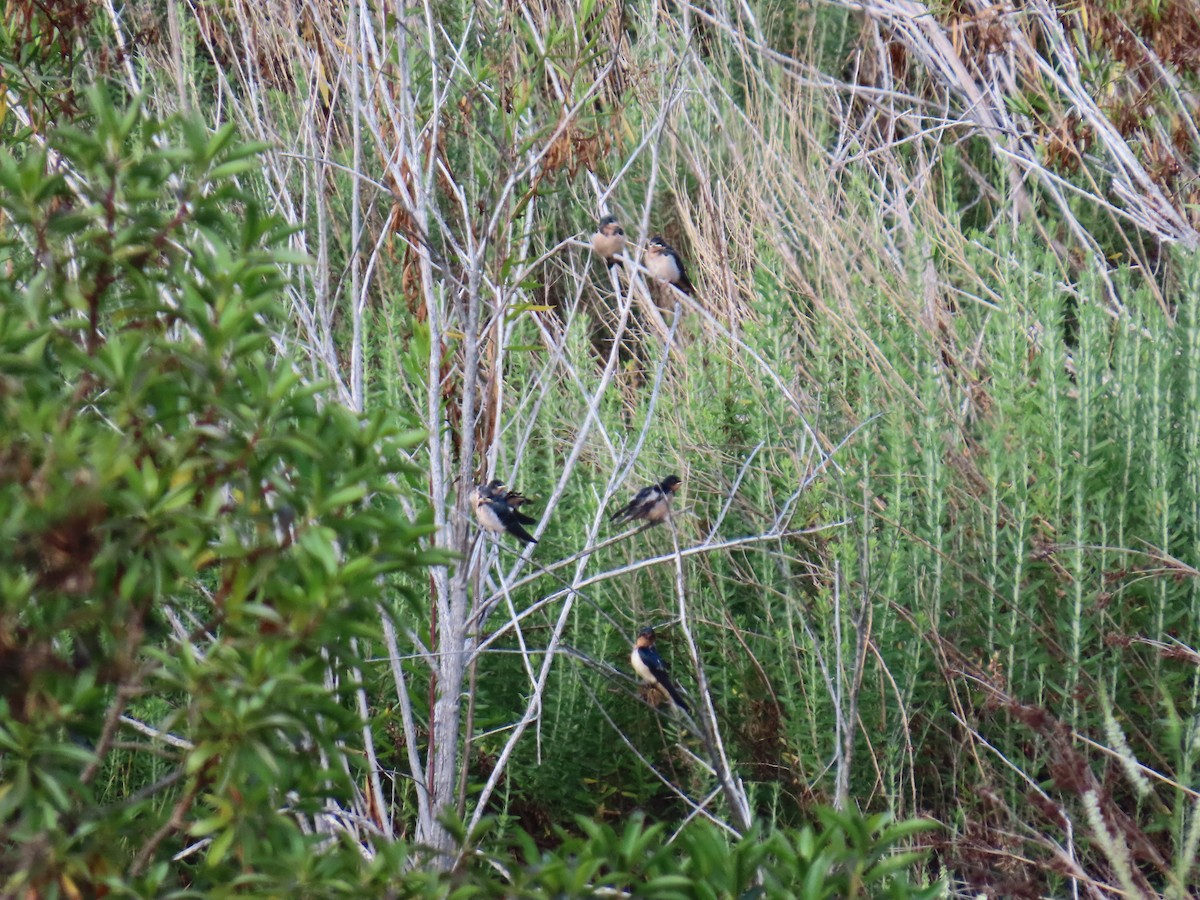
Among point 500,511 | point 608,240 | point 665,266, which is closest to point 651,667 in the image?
point 500,511

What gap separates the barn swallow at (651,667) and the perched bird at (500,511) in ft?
1.51

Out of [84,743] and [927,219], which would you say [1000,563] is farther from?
[84,743]

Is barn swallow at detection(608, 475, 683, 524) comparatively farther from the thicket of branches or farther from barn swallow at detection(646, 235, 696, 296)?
barn swallow at detection(646, 235, 696, 296)

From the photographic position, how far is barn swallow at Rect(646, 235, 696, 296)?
520 centimetres

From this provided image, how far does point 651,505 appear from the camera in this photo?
4.00 m

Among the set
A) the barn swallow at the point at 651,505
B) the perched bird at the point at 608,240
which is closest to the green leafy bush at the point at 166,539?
the barn swallow at the point at 651,505

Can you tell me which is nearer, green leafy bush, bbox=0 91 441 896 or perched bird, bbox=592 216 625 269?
green leafy bush, bbox=0 91 441 896

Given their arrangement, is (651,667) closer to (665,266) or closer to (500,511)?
(500,511)

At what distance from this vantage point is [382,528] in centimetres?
171

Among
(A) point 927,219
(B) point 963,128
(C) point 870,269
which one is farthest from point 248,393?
(B) point 963,128

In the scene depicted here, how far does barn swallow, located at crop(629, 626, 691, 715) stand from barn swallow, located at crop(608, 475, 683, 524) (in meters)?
0.35

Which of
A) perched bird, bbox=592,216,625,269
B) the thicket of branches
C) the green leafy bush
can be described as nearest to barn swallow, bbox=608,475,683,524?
the thicket of branches

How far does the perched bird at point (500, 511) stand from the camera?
3.71 m

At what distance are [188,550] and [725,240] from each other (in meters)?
4.35
